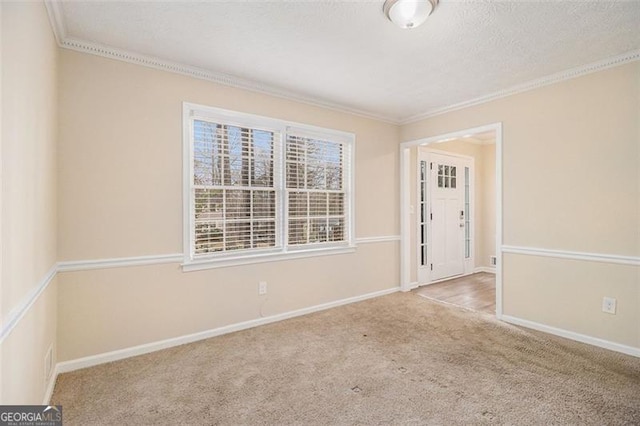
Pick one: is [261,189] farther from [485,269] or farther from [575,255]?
[485,269]

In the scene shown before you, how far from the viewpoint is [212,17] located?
2.16 m

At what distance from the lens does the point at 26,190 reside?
1569 mm

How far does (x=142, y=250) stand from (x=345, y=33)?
2.42m

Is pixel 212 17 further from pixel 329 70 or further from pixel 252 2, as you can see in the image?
pixel 329 70

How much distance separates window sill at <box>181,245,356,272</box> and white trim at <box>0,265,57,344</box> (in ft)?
3.52

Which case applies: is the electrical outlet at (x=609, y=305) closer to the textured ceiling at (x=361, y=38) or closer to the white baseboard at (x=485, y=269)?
the textured ceiling at (x=361, y=38)

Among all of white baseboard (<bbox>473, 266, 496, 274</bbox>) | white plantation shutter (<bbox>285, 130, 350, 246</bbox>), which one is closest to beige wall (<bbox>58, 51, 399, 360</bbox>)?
white plantation shutter (<bbox>285, 130, 350, 246</bbox>)

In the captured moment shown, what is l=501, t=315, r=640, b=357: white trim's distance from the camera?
2693mm

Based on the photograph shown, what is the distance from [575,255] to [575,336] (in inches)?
30.1

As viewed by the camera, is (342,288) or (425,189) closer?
(342,288)

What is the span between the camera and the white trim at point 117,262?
2443 mm

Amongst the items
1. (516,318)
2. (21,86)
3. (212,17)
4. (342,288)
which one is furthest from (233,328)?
(516,318)

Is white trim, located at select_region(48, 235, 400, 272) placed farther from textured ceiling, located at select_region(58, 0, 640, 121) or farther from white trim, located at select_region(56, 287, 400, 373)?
textured ceiling, located at select_region(58, 0, 640, 121)

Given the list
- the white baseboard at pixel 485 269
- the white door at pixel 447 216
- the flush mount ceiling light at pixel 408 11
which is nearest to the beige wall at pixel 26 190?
the flush mount ceiling light at pixel 408 11
